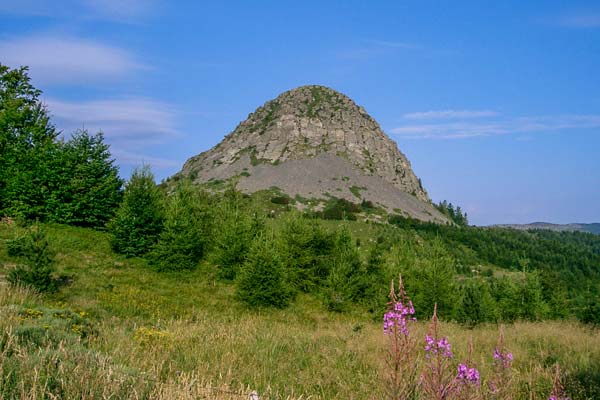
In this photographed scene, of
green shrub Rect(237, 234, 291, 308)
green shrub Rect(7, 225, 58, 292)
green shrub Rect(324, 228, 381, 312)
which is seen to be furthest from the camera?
green shrub Rect(324, 228, 381, 312)

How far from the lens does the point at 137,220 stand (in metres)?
27.4

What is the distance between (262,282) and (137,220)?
984cm

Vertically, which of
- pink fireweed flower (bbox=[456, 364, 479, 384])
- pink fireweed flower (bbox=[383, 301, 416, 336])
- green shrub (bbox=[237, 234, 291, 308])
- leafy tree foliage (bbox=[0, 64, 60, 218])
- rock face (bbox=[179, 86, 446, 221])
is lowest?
green shrub (bbox=[237, 234, 291, 308])

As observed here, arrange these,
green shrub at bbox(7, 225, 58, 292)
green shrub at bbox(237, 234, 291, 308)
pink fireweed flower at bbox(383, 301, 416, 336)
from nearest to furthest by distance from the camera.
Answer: pink fireweed flower at bbox(383, 301, 416, 336) → green shrub at bbox(7, 225, 58, 292) → green shrub at bbox(237, 234, 291, 308)

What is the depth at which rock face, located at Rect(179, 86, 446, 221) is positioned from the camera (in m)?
120

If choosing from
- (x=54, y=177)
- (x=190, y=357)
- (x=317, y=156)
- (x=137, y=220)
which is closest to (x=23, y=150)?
(x=54, y=177)

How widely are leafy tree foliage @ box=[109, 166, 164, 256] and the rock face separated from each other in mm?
81374

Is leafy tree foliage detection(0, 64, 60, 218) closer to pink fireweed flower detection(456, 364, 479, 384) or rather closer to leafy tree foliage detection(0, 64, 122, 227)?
leafy tree foliage detection(0, 64, 122, 227)

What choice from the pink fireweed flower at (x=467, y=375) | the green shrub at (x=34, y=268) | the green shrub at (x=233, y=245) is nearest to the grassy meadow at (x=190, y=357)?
the pink fireweed flower at (x=467, y=375)

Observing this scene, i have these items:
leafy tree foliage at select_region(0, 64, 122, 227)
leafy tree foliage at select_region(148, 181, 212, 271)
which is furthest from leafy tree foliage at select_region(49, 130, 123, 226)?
leafy tree foliage at select_region(148, 181, 212, 271)

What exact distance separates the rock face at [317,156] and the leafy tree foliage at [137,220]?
81374 mm

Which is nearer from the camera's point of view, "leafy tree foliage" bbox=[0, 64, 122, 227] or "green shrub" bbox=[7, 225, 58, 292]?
"green shrub" bbox=[7, 225, 58, 292]

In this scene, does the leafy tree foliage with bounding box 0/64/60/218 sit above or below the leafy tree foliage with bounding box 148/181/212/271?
above

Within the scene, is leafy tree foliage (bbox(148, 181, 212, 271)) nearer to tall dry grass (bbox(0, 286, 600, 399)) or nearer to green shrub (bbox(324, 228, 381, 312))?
green shrub (bbox(324, 228, 381, 312))
